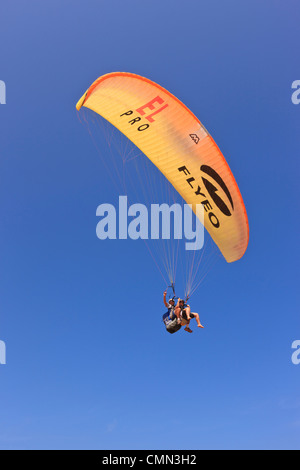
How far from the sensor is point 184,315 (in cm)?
1310

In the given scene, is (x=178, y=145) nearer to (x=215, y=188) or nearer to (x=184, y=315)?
(x=215, y=188)

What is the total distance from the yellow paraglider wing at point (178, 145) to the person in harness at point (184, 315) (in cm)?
292

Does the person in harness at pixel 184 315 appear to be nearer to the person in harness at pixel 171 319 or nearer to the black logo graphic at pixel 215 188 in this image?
the person in harness at pixel 171 319

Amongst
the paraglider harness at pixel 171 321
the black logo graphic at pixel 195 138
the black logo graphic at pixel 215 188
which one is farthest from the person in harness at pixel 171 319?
the black logo graphic at pixel 195 138

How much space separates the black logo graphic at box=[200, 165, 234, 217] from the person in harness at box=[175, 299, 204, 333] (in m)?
3.29

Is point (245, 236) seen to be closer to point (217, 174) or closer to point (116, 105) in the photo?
point (217, 174)

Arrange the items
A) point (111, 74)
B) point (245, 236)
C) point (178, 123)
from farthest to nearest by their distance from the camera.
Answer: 1. point (245, 236)
2. point (178, 123)
3. point (111, 74)

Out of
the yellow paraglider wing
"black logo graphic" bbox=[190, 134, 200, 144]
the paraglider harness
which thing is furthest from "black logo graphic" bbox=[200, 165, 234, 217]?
the paraglider harness

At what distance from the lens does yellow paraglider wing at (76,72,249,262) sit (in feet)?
42.9

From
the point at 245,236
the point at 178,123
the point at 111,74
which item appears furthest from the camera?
the point at 245,236

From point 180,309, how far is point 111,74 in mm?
7212
